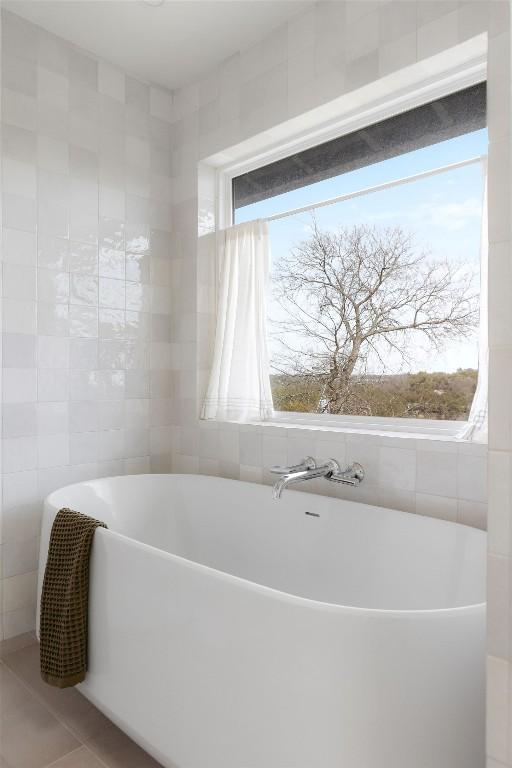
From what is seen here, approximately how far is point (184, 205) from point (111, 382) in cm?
111

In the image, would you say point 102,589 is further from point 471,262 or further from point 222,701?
point 471,262

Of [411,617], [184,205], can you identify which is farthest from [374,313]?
[411,617]

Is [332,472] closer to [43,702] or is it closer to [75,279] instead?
[43,702]

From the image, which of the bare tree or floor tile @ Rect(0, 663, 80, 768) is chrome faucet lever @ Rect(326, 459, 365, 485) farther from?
floor tile @ Rect(0, 663, 80, 768)

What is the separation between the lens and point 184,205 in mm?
3102

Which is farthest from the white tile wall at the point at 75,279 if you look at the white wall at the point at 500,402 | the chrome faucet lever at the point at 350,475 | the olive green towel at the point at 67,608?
the white wall at the point at 500,402

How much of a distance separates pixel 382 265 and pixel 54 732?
2.24 meters

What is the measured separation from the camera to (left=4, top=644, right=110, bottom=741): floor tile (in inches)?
74.7

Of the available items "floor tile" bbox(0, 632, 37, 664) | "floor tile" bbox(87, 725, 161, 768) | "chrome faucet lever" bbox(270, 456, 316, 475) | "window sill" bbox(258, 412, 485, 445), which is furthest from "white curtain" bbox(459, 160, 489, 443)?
"floor tile" bbox(0, 632, 37, 664)

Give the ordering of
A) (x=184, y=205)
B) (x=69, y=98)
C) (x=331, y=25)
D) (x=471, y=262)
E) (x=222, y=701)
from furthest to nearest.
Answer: (x=184, y=205) → (x=69, y=98) → (x=331, y=25) → (x=471, y=262) → (x=222, y=701)

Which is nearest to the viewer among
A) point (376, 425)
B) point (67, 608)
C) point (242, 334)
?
point (67, 608)

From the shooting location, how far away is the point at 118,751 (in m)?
1.77

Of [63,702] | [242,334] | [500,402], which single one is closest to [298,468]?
[242,334]

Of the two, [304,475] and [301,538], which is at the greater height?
[304,475]
